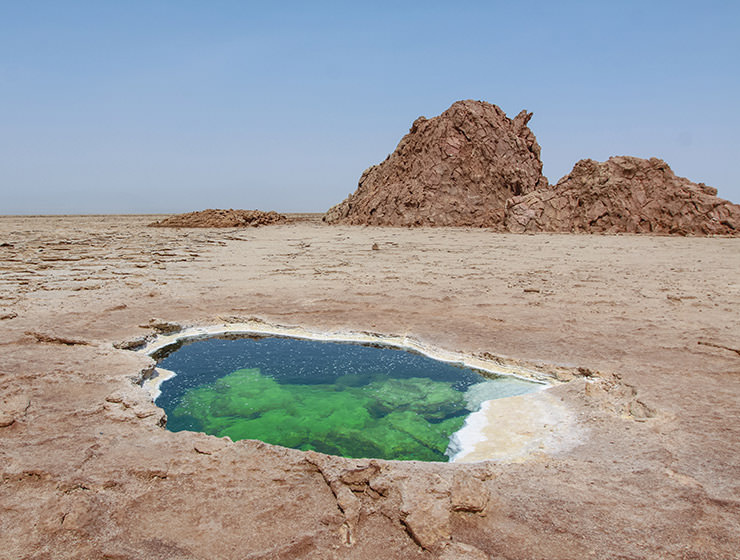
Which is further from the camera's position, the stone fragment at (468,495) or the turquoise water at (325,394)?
the turquoise water at (325,394)

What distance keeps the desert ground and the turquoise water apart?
0.42 metres

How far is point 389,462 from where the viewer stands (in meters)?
2.84

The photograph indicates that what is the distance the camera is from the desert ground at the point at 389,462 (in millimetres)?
2242

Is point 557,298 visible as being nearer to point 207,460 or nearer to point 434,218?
point 207,460

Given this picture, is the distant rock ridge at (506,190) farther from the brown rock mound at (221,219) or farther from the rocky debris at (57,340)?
the rocky debris at (57,340)

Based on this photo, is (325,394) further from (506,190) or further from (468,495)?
(506,190)

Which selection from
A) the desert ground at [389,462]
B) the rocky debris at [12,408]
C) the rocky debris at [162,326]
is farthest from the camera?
the rocky debris at [162,326]

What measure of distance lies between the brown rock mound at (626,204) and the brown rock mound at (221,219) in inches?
459

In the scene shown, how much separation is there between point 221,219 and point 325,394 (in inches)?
777

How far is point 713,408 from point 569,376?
3.59 feet

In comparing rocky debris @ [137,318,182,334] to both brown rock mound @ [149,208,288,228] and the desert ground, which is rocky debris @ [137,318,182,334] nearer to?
the desert ground

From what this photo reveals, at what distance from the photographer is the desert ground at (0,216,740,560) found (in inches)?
88.3

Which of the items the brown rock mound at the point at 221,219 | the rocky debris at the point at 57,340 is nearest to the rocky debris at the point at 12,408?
the rocky debris at the point at 57,340

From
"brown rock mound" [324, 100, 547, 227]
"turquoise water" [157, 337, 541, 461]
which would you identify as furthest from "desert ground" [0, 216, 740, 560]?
"brown rock mound" [324, 100, 547, 227]
